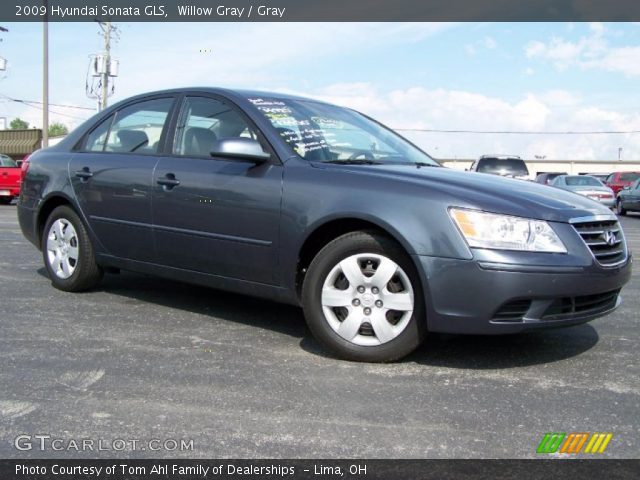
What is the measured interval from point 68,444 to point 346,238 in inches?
69.5

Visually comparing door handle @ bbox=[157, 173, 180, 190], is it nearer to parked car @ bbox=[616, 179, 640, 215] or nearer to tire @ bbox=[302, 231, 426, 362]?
tire @ bbox=[302, 231, 426, 362]

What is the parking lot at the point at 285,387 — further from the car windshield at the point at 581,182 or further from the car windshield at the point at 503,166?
the car windshield at the point at 581,182

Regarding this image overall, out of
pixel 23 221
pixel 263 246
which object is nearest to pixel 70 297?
pixel 23 221

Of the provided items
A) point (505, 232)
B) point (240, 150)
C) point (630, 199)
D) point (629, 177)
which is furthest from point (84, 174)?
point (629, 177)

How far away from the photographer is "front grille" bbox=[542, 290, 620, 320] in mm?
3514

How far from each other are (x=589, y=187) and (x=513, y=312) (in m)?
19.4

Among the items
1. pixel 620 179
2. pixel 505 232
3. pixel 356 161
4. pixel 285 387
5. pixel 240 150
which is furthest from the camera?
pixel 620 179

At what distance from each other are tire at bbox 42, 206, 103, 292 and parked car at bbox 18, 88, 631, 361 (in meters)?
0.02

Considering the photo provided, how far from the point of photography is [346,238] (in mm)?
→ 3762

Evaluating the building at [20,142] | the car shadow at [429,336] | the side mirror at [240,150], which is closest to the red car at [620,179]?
the car shadow at [429,336]

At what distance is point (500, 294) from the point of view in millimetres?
3387

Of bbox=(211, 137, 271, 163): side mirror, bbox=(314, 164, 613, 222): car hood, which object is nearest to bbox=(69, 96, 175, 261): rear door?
bbox=(211, 137, 271, 163): side mirror

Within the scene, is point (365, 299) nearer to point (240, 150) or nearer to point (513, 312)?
point (513, 312)

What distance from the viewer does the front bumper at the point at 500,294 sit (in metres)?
3.38
